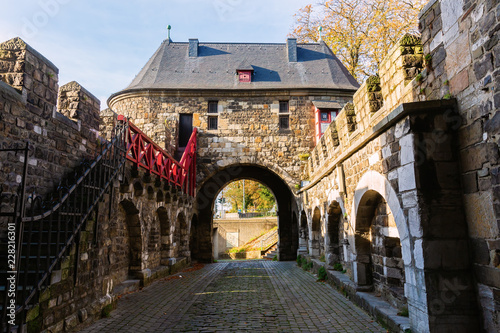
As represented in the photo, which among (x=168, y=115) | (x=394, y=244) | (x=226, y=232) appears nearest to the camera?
(x=394, y=244)

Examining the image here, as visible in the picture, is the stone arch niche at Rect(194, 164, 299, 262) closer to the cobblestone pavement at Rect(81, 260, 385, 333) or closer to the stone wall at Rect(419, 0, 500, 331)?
the cobblestone pavement at Rect(81, 260, 385, 333)

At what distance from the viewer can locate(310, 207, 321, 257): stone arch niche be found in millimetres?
10070

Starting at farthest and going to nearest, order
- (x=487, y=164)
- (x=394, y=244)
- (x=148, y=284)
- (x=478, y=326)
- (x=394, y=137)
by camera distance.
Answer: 1. (x=148, y=284)
2. (x=394, y=244)
3. (x=394, y=137)
4. (x=478, y=326)
5. (x=487, y=164)

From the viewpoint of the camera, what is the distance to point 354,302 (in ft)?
18.2

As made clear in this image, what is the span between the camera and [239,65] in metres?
14.5

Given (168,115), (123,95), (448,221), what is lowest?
(448,221)

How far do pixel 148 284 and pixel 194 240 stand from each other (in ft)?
24.2

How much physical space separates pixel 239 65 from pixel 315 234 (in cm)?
806

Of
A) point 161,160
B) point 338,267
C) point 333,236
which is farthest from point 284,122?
point 338,267

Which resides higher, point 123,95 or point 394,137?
point 123,95

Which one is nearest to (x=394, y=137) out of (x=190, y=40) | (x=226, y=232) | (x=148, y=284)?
(x=148, y=284)

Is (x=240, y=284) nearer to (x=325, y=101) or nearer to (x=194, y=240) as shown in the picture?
(x=194, y=240)

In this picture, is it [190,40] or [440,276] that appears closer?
[440,276]

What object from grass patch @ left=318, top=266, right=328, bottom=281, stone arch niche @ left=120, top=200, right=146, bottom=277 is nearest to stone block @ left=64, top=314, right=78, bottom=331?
stone arch niche @ left=120, top=200, right=146, bottom=277
